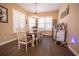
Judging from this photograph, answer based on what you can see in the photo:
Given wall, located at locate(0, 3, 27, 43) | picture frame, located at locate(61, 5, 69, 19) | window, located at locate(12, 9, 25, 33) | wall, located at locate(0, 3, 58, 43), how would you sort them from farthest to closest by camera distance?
picture frame, located at locate(61, 5, 69, 19) → wall, located at locate(0, 3, 27, 43) → window, located at locate(12, 9, 25, 33) → wall, located at locate(0, 3, 58, 43)

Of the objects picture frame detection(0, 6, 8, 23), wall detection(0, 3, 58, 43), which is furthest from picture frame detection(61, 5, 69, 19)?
picture frame detection(0, 6, 8, 23)

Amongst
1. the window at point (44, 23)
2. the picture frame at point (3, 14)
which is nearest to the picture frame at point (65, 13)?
the window at point (44, 23)

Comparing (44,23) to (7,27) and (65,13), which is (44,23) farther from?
(7,27)

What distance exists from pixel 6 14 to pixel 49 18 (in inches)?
76.2

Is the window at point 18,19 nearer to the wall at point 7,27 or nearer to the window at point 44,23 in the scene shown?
the wall at point 7,27

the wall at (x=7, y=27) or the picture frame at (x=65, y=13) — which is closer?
the wall at (x=7, y=27)

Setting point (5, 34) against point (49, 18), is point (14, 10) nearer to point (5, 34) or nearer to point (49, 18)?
point (5, 34)

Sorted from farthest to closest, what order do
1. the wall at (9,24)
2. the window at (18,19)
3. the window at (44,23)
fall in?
the window at (18,19), the wall at (9,24), the window at (44,23)

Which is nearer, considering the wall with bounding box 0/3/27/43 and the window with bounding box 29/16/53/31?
the window with bounding box 29/16/53/31

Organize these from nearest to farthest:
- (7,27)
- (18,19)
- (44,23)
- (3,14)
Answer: (44,23), (18,19), (3,14), (7,27)

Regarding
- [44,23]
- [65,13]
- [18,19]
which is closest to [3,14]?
[18,19]

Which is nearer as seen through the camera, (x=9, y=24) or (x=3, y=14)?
(x=3, y=14)

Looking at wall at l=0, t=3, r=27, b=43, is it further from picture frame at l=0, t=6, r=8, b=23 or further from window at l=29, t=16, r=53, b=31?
window at l=29, t=16, r=53, b=31

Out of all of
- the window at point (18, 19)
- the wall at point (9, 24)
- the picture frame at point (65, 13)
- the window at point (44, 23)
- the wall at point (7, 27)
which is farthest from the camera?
the picture frame at point (65, 13)
